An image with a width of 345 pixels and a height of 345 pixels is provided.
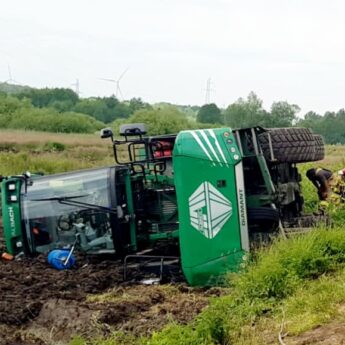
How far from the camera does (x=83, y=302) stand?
7266 millimetres

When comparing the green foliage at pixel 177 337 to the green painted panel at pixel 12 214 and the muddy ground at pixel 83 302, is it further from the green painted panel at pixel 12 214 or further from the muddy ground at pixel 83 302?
the green painted panel at pixel 12 214

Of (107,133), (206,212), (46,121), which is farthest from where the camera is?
(46,121)

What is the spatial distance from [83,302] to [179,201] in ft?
4.89

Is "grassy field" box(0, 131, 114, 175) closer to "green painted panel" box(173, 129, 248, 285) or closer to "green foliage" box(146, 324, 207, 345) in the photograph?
"green painted panel" box(173, 129, 248, 285)

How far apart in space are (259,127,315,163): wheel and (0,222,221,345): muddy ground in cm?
184

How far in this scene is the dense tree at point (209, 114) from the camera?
70.7m

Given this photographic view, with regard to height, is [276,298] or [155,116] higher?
[155,116]

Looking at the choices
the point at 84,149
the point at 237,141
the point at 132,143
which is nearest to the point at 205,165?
the point at 237,141

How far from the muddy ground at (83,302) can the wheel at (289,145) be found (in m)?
1.84

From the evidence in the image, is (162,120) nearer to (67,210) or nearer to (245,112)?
(245,112)

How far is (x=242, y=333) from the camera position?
5641 millimetres

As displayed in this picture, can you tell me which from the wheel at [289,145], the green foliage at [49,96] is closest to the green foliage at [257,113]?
the wheel at [289,145]

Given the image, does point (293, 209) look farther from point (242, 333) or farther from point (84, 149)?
point (84, 149)

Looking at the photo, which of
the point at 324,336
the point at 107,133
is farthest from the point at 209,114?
the point at 324,336
